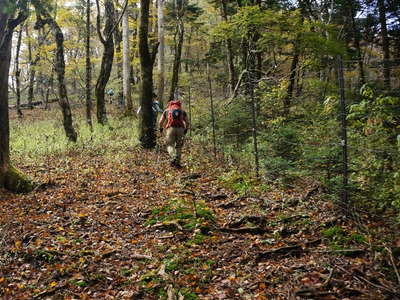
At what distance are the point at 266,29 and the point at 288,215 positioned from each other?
8.93 metres

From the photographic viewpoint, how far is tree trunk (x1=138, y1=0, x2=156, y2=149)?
12.2 meters

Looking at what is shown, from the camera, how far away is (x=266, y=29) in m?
13.1

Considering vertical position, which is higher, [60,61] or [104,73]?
[104,73]

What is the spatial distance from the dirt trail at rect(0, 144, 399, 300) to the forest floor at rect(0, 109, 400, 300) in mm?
18

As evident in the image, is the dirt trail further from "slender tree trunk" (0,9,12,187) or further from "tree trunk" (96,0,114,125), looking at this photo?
"tree trunk" (96,0,114,125)

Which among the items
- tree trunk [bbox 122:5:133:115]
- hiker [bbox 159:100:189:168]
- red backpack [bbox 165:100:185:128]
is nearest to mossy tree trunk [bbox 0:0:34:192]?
hiker [bbox 159:100:189:168]

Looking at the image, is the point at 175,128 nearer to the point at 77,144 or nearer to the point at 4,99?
the point at 4,99

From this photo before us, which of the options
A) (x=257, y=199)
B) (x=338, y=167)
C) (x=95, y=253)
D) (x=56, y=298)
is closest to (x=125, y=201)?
(x=95, y=253)

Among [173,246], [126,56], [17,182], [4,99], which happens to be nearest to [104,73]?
[126,56]

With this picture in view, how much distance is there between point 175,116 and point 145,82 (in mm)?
2656

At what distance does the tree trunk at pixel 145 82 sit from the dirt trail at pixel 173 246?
12.7 feet

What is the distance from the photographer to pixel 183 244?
18.6ft

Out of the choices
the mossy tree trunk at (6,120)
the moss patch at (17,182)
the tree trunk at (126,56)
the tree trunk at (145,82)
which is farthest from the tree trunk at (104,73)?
the moss patch at (17,182)

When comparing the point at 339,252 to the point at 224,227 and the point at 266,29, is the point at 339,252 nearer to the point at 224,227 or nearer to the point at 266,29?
the point at 224,227
